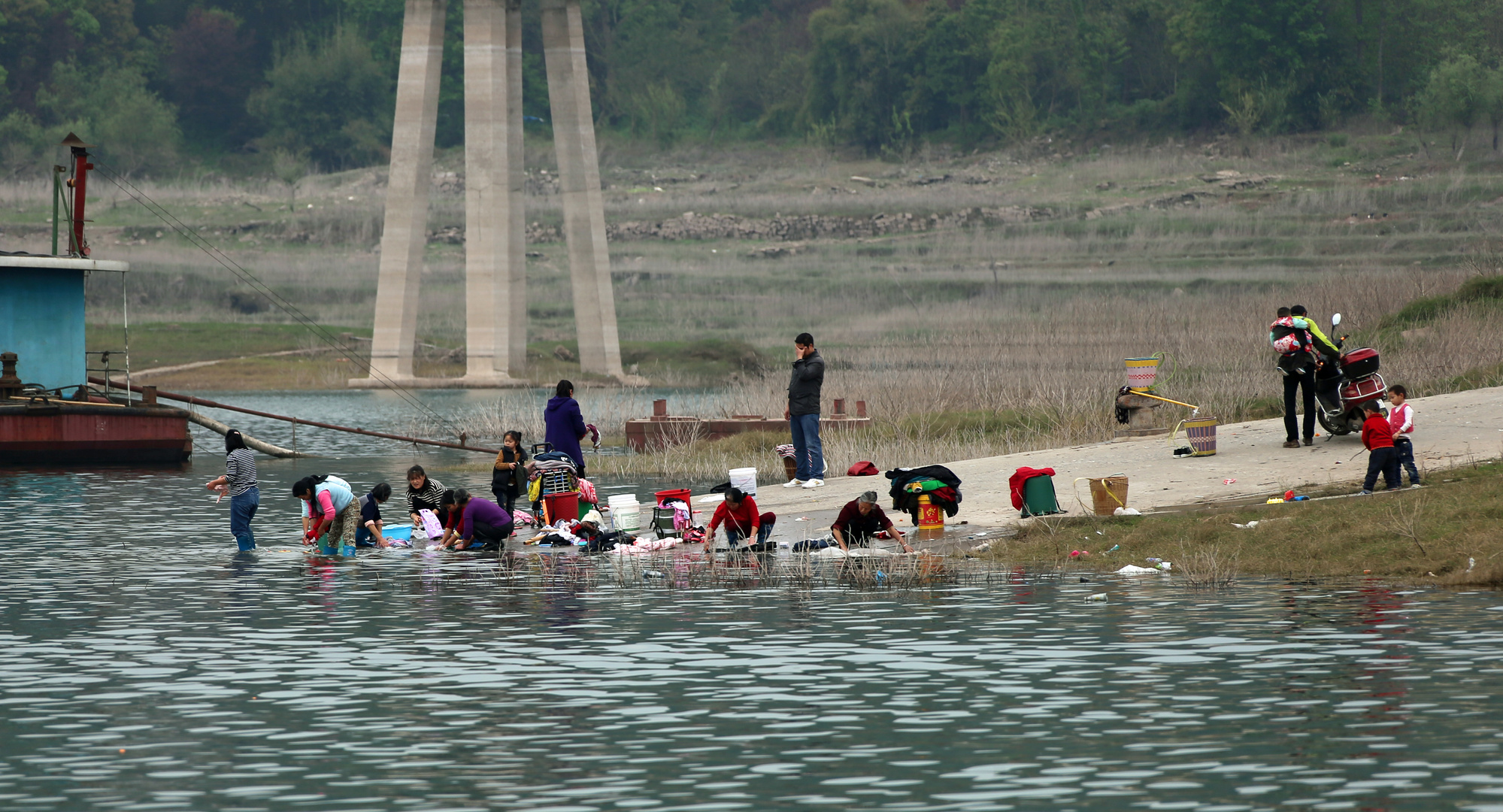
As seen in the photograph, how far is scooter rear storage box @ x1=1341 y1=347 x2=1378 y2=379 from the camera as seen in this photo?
23.8 meters

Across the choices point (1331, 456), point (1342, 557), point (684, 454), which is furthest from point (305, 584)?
point (684, 454)

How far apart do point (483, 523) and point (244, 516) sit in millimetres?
3103

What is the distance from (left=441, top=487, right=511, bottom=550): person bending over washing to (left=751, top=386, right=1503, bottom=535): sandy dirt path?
355 centimetres

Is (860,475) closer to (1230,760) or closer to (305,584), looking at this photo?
(305,584)

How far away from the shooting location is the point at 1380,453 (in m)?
21.4

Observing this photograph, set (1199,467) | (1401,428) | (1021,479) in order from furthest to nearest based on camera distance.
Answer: (1199,467) → (1021,479) → (1401,428)

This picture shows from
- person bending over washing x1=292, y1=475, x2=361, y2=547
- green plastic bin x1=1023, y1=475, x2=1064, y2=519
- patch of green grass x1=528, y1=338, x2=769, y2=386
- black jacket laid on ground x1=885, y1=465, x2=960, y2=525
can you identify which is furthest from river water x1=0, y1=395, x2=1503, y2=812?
patch of green grass x1=528, y1=338, x2=769, y2=386

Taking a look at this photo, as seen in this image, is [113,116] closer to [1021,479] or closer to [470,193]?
[470,193]

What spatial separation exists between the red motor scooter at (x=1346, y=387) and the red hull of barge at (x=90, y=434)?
83.0ft

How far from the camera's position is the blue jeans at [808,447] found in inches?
1015

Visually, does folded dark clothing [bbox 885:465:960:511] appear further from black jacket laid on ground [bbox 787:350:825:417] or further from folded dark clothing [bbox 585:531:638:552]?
folded dark clothing [bbox 585:531:638:552]

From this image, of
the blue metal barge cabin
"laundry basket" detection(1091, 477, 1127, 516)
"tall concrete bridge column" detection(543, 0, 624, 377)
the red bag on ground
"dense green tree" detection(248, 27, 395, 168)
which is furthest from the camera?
"dense green tree" detection(248, 27, 395, 168)

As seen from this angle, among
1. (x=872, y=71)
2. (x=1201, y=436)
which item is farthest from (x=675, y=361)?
(x=1201, y=436)

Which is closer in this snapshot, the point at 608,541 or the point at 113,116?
the point at 608,541
